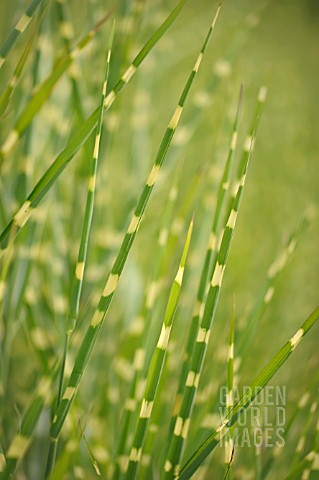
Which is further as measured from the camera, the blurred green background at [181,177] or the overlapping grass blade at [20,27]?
the blurred green background at [181,177]

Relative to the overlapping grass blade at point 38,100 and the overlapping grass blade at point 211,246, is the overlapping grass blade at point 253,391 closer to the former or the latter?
the overlapping grass blade at point 211,246

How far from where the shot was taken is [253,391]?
0.22 meters

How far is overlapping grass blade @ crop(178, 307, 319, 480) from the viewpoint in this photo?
218mm

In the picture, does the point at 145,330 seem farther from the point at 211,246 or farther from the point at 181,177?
the point at 181,177

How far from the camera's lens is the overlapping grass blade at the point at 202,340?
0.22 meters

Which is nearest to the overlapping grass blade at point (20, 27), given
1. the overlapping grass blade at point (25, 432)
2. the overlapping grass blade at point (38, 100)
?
the overlapping grass blade at point (38, 100)

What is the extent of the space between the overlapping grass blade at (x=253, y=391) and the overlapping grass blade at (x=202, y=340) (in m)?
0.01

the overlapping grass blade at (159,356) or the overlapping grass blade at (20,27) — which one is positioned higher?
the overlapping grass blade at (20,27)

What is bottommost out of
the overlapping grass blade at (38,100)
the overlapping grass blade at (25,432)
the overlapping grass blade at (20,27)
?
the overlapping grass blade at (25,432)

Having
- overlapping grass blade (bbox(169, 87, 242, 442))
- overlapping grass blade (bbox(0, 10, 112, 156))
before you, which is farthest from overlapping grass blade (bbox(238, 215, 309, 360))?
overlapping grass blade (bbox(0, 10, 112, 156))

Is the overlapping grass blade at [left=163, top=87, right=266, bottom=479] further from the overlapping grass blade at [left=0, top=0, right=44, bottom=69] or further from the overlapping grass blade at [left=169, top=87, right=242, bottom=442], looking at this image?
the overlapping grass blade at [left=0, top=0, right=44, bottom=69]

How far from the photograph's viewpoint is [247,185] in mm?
846

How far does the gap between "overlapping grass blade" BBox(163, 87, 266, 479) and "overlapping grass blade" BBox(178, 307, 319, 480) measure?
0.04ft

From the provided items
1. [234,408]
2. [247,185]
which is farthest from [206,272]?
[247,185]
